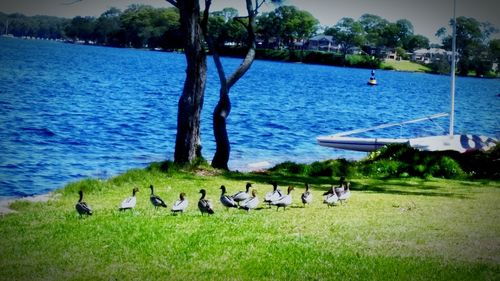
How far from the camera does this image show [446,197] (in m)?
19.1

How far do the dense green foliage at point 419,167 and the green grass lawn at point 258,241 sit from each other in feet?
20.6

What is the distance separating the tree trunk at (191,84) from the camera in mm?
23016

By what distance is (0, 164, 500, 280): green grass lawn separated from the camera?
34.2ft

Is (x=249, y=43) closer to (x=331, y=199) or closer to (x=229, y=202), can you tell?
(x=331, y=199)

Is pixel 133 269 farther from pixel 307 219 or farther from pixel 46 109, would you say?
pixel 46 109

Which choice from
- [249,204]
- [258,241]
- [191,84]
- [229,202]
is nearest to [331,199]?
[249,204]

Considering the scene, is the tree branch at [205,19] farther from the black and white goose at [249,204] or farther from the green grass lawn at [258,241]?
the black and white goose at [249,204]

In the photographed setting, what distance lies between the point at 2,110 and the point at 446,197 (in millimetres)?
38005

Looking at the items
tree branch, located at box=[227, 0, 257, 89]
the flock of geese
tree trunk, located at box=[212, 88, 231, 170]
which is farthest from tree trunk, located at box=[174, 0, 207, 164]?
the flock of geese

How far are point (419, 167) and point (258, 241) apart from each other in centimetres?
1437

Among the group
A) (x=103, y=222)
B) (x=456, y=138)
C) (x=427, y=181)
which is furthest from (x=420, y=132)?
(x=103, y=222)

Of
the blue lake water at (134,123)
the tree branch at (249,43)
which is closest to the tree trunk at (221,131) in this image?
the tree branch at (249,43)

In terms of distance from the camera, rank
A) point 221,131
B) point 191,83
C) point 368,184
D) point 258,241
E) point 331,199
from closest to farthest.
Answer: point 258,241
point 331,199
point 368,184
point 191,83
point 221,131

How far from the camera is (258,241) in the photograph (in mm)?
12172
